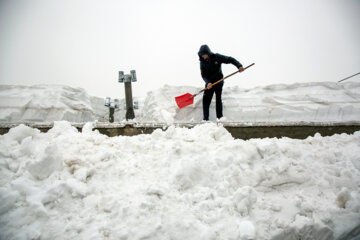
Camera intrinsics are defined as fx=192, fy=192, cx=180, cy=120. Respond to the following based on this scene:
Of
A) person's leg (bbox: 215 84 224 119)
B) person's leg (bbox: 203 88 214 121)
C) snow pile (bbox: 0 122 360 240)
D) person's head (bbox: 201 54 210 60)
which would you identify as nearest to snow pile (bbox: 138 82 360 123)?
person's leg (bbox: 203 88 214 121)

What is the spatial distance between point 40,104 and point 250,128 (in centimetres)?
594

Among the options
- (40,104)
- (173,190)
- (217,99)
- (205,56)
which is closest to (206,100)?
(217,99)

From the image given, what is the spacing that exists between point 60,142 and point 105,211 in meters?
1.05

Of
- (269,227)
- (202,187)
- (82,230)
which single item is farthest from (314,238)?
(82,230)

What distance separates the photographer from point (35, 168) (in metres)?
1.56

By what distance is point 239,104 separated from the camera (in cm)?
526

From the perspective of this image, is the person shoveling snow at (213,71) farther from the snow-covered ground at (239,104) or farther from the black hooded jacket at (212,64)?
the snow-covered ground at (239,104)

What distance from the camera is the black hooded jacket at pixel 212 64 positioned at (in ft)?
12.9

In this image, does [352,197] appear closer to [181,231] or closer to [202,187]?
[202,187]

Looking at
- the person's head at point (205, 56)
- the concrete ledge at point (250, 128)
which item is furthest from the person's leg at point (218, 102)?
the concrete ledge at point (250, 128)

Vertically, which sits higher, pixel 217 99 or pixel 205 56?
pixel 205 56

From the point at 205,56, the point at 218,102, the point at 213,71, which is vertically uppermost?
the point at 205,56

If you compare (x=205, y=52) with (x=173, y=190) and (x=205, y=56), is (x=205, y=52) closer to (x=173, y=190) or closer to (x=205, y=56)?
(x=205, y=56)

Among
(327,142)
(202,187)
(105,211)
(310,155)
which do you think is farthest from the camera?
(327,142)
